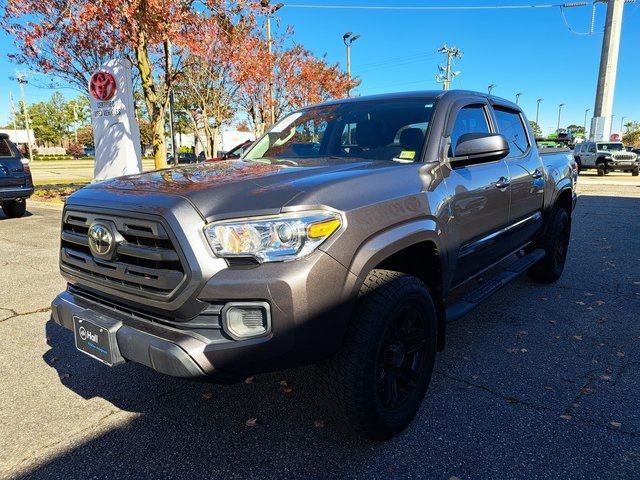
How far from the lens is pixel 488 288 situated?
3453 millimetres

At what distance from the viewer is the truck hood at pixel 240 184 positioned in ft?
6.56

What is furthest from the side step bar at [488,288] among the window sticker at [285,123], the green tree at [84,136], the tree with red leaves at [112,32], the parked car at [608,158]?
the green tree at [84,136]

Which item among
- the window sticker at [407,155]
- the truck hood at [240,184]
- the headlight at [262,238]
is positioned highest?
the window sticker at [407,155]

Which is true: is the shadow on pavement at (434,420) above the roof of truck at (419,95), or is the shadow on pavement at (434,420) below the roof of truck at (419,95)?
below

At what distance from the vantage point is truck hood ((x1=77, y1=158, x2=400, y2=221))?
78.7 inches

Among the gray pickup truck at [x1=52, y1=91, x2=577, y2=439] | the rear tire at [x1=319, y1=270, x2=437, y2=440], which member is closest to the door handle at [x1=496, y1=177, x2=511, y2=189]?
the gray pickup truck at [x1=52, y1=91, x2=577, y2=439]

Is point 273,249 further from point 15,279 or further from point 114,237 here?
point 15,279

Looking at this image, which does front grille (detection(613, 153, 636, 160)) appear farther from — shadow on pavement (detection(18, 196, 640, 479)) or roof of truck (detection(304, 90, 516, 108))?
roof of truck (detection(304, 90, 516, 108))

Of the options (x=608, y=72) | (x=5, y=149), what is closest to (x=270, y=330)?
(x=5, y=149)

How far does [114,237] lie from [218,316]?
2.27 feet

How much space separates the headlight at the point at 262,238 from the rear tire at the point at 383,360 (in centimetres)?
44

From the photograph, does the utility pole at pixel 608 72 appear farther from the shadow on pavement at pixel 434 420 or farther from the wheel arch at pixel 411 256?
the wheel arch at pixel 411 256

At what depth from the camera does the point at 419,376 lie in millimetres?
2590

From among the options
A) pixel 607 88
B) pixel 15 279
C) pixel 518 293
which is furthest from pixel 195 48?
pixel 607 88
